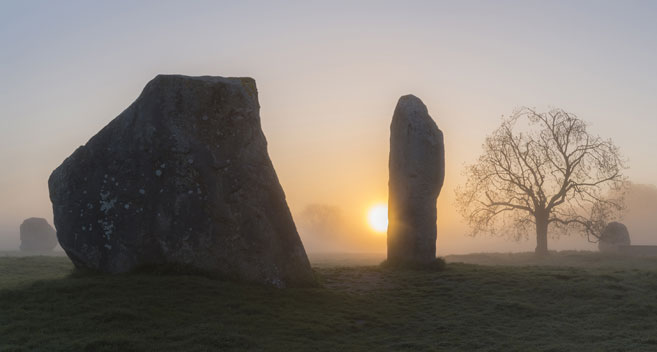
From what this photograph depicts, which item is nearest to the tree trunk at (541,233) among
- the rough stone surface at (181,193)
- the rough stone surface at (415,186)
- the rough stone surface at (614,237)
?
the rough stone surface at (614,237)

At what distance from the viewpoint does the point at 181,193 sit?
1527cm

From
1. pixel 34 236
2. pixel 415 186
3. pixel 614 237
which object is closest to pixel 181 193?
pixel 415 186

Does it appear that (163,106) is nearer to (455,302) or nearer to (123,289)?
(123,289)

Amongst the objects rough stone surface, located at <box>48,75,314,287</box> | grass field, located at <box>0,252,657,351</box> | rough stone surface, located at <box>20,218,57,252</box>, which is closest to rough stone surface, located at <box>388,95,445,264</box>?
grass field, located at <box>0,252,657,351</box>

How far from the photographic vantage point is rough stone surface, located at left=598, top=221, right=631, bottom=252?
1639 inches

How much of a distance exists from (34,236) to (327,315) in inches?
2261

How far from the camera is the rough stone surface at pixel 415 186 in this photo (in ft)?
69.8

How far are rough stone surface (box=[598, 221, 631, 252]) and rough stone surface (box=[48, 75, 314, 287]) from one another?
33.1 metres

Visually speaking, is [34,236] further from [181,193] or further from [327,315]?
[327,315]

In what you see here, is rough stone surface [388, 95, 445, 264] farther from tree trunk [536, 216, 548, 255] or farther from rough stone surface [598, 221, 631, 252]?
rough stone surface [598, 221, 631, 252]

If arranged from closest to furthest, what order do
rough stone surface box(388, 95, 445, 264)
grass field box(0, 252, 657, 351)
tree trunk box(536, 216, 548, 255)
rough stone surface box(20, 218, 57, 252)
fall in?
1. grass field box(0, 252, 657, 351)
2. rough stone surface box(388, 95, 445, 264)
3. tree trunk box(536, 216, 548, 255)
4. rough stone surface box(20, 218, 57, 252)

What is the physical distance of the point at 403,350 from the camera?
11.8 metres

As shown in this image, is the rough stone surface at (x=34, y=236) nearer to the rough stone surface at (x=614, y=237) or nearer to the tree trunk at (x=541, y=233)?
the tree trunk at (x=541, y=233)

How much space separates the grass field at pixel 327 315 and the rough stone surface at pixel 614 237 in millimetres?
25653
